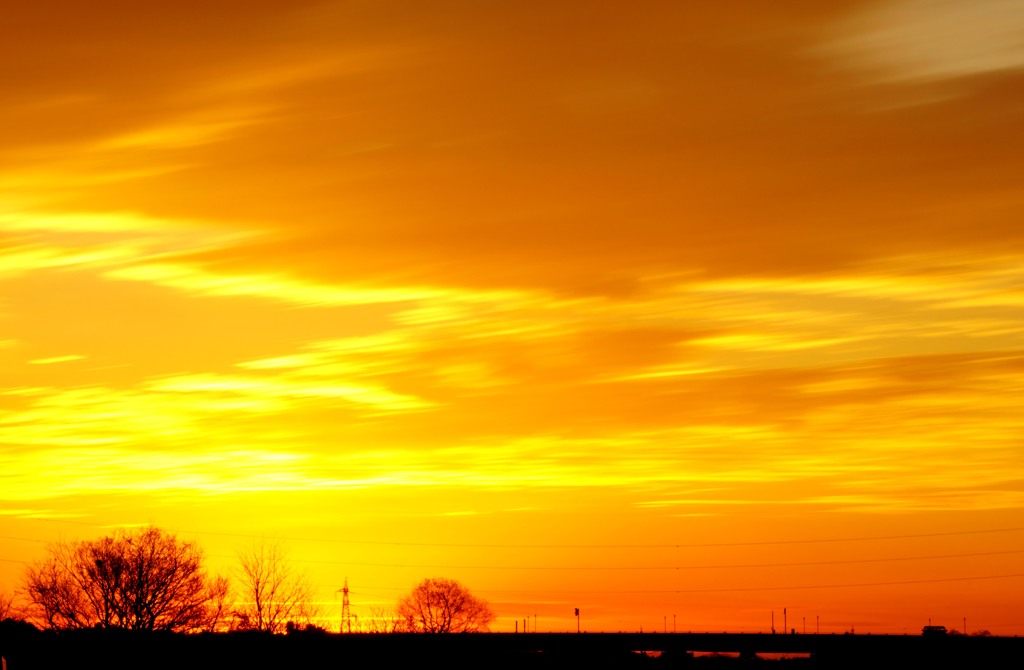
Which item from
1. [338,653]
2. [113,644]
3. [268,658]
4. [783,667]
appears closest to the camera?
[113,644]

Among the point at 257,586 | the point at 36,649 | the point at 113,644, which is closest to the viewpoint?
the point at 36,649

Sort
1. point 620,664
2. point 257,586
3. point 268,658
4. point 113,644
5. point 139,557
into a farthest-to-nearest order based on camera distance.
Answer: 1. point 620,664
2. point 257,586
3. point 139,557
4. point 268,658
5. point 113,644

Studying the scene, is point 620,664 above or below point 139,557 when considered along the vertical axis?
below

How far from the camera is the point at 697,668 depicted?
19062cm

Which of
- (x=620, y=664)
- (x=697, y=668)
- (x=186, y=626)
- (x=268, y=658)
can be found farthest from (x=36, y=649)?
(x=697, y=668)

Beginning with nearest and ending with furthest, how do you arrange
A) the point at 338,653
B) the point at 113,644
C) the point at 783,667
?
the point at 113,644, the point at 338,653, the point at 783,667

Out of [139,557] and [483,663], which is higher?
[139,557]

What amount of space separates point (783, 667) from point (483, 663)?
59.4 meters

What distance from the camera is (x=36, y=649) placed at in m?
100

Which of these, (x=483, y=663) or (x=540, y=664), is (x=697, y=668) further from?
(x=483, y=663)

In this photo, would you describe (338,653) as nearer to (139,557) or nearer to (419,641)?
(139,557)

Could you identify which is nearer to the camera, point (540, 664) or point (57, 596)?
point (57, 596)

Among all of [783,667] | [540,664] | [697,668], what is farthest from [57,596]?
[783,667]

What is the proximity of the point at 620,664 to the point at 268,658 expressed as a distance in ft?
245
